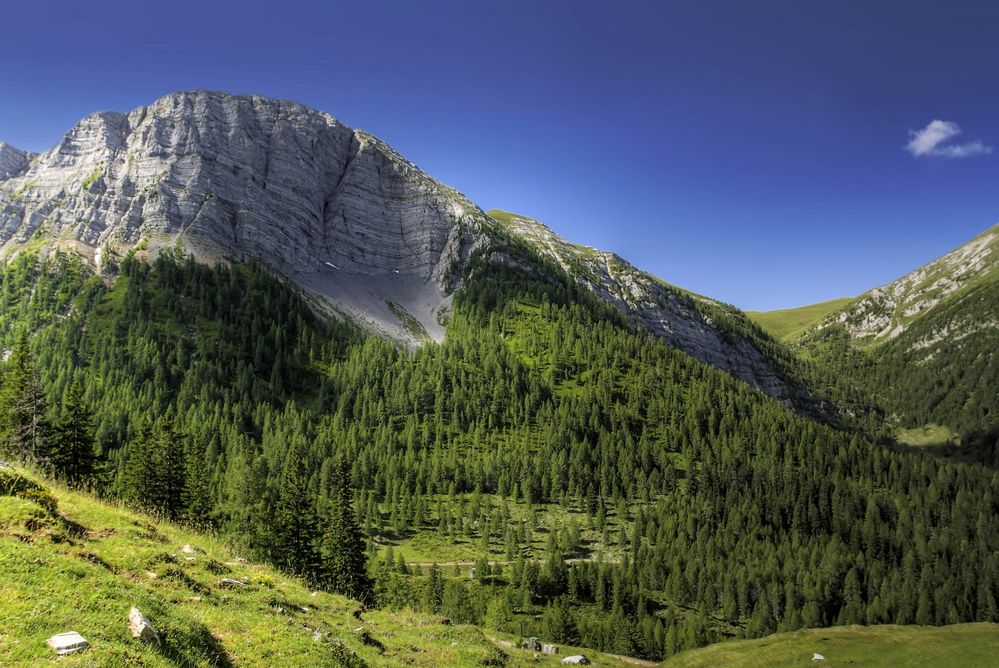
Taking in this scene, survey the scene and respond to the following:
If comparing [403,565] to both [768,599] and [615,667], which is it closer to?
[615,667]

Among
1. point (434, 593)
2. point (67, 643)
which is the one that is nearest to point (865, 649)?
point (434, 593)

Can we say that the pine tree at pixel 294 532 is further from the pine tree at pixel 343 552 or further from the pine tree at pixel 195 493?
the pine tree at pixel 195 493

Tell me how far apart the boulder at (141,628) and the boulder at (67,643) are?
1569mm

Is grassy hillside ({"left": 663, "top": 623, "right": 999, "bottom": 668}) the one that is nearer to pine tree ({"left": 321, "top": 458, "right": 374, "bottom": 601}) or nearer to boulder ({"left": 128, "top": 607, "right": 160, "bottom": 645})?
pine tree ({"left": 321, "top": 458, "right": 374, "bottom": 601})

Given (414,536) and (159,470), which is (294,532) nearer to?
(159,470)

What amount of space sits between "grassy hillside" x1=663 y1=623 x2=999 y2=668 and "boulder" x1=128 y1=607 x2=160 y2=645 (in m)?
65.0

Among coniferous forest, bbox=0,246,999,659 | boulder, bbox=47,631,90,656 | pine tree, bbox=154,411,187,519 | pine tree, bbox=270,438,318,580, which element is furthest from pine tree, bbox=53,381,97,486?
boulder, bbox=47,631,90,656

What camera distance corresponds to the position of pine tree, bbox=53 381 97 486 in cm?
5916

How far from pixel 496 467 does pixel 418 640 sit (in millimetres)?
149422

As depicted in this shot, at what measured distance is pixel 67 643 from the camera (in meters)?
11.5

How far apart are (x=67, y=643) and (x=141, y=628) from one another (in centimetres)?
212

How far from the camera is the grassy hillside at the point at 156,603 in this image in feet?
41.4

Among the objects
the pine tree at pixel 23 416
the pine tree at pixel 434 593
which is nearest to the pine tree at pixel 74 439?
the pine tree at pixel 23 416

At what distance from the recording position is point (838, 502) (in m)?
176
